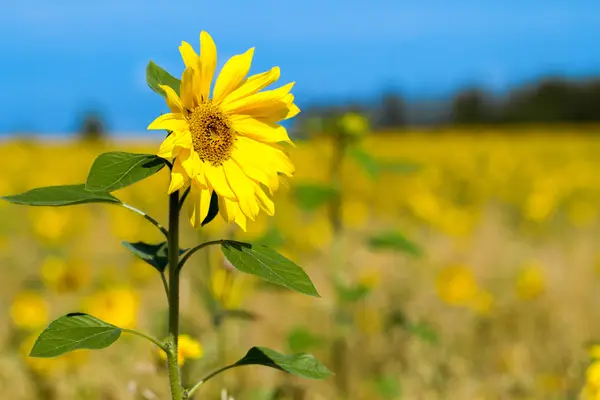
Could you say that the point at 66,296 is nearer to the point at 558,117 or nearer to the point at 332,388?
the point at 332,388

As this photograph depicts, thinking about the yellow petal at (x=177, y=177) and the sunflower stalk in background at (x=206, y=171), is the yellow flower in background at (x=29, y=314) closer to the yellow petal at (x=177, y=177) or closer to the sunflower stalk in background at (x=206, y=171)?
the sunflower stalk in background at (x=206, y=171)

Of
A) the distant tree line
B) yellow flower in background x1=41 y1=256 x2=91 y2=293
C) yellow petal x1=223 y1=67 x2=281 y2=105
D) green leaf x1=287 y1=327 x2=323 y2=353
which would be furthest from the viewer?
the distant tree line

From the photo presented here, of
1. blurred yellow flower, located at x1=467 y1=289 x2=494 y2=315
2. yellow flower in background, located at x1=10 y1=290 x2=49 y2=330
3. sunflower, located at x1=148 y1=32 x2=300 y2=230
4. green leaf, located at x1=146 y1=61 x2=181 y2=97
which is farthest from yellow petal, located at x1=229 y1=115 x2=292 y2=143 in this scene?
blurred yellow flower, located at x1=467 y1=289 x2=494 y2=315

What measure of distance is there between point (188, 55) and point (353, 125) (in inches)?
44.9

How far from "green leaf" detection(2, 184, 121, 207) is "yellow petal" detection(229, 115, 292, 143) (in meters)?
0.18

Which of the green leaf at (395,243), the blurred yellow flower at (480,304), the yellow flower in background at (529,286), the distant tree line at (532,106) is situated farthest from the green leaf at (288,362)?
the distant tree line at (532,106)

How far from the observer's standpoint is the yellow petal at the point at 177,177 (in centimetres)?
90

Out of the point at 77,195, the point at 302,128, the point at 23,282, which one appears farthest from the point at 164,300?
the point at 77,195

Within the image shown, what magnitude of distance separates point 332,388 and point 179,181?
1642 mm

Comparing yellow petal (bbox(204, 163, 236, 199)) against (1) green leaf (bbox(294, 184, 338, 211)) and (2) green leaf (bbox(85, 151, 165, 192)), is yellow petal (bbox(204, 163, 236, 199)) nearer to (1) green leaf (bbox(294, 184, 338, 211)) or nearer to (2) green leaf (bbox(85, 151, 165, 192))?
(2) green leaf (bbox(85, 151, 165, 192))

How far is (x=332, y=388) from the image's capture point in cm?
243

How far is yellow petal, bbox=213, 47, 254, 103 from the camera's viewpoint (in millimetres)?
970

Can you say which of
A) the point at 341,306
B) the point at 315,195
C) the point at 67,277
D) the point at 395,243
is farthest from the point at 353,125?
the point at 67,277

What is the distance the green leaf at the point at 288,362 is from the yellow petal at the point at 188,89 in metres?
0.33
